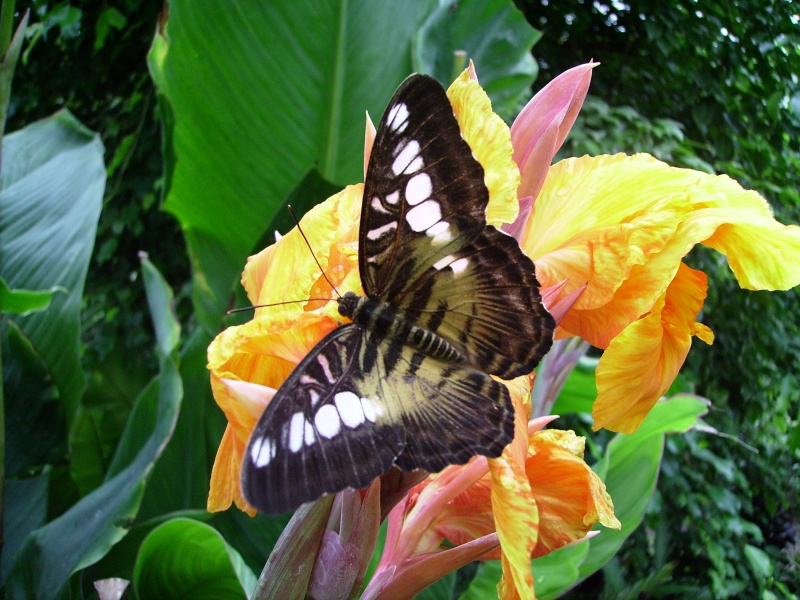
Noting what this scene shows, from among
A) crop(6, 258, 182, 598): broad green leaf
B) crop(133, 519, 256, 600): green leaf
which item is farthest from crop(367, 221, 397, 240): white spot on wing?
crop(6, 258, 182, 598): broad green leaf

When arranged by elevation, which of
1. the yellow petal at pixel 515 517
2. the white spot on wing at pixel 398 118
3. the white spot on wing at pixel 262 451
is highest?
the white spot on wing at pixel 398 118

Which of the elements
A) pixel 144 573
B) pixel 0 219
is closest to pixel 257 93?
pixel 0 219

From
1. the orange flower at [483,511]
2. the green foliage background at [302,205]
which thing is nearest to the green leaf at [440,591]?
the green foliage background at [302,205]

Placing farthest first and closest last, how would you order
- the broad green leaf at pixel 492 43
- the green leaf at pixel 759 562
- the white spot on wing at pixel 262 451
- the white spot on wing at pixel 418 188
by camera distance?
the green leaf at pixel 759 562
the broad green leaf at pixel 492 43
the white spot on wing at pixel 418 188
the white spot on wing at pixel 262 451

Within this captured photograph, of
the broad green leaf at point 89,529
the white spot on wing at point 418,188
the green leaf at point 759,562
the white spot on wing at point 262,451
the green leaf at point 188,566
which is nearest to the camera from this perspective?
the white spot on wing at point 262,451

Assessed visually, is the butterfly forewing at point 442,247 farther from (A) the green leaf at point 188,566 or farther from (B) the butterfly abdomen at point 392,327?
(A) the green leaf at point 188,566

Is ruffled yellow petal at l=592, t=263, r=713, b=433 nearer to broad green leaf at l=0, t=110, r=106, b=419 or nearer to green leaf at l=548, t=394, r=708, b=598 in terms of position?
green leaf at l=548, t=394, r=708, b=598

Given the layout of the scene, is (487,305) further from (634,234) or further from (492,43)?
(492,43)

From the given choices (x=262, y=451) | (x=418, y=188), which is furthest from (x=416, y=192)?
(x=262, y=451)

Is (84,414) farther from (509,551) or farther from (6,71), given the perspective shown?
(509,551)
